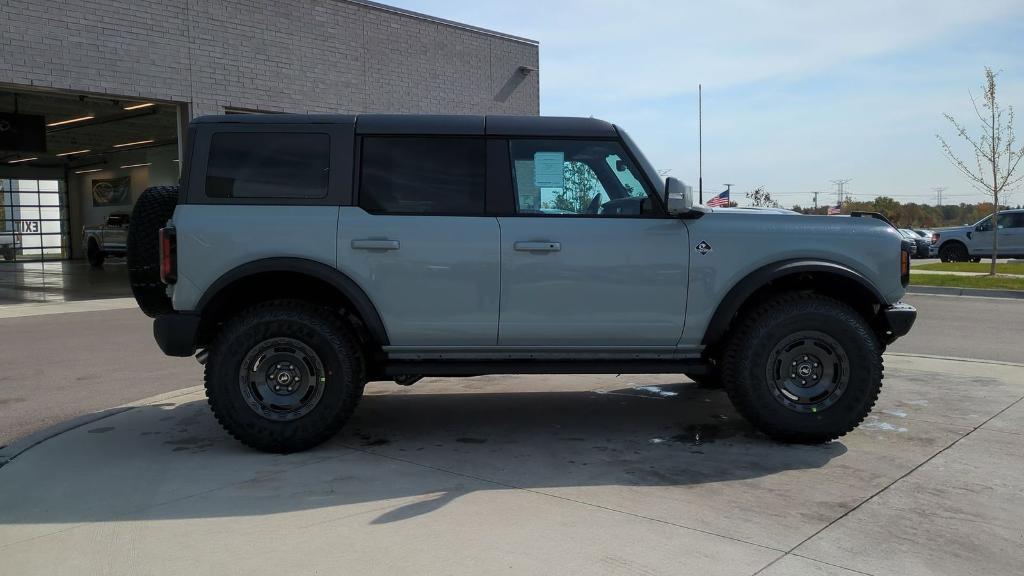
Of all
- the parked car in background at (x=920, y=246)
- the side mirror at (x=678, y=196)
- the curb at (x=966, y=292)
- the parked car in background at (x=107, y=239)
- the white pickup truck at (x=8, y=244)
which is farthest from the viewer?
the white pickup truck at (x=8, y=244)

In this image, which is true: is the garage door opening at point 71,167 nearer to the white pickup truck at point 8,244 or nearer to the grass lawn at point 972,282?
the white pickup truck at point 8,244

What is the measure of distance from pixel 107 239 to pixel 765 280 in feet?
103

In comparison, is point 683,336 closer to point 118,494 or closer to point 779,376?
point 779,376

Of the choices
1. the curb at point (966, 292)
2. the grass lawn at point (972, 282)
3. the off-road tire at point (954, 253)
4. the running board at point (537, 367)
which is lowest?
the curb at point (966, 292)

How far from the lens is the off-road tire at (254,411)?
4.86 metres

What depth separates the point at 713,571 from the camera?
3.18 metres

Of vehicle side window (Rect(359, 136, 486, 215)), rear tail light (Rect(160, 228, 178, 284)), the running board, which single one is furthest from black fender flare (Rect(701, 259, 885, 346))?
rear tail light (Rect(160, 228, 178, 284))

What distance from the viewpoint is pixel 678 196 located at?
15.8 ft

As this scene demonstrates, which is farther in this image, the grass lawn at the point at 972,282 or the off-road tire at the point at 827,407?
the grass lawn at the point at 972,282

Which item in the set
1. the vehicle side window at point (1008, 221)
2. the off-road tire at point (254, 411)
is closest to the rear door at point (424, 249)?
the off-road tire at point (254, 411)

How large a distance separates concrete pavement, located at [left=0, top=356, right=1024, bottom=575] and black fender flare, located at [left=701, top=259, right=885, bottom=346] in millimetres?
785

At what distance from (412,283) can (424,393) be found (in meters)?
2.08

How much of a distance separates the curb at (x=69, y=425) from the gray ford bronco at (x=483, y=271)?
127 centimetres

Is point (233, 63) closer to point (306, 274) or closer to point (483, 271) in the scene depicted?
point (306, 274)
